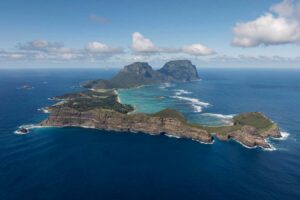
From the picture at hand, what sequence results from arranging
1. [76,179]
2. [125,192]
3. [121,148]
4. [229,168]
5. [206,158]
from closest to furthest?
1. [125,192]
2. [76,179]
3. [229,168]
4. [206,158]
5. [121,148]

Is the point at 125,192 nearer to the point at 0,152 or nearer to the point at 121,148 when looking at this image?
the point at 121,148

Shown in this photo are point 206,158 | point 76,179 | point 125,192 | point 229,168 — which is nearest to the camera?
point 125,192

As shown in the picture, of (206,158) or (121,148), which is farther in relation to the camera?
(121,148)

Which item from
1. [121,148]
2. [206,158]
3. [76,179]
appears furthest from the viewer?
[121,148]

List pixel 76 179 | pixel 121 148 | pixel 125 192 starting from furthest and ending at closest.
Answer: pixel 121 148 → pixel 76 179 → pixel 125 192

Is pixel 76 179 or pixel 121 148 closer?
pixel 76 179

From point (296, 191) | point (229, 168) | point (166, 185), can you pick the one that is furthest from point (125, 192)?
point (296, 191)

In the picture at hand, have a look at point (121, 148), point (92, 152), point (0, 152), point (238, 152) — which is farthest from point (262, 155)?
point (0, 152)

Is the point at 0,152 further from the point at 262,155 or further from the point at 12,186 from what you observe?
the point at 262,155
